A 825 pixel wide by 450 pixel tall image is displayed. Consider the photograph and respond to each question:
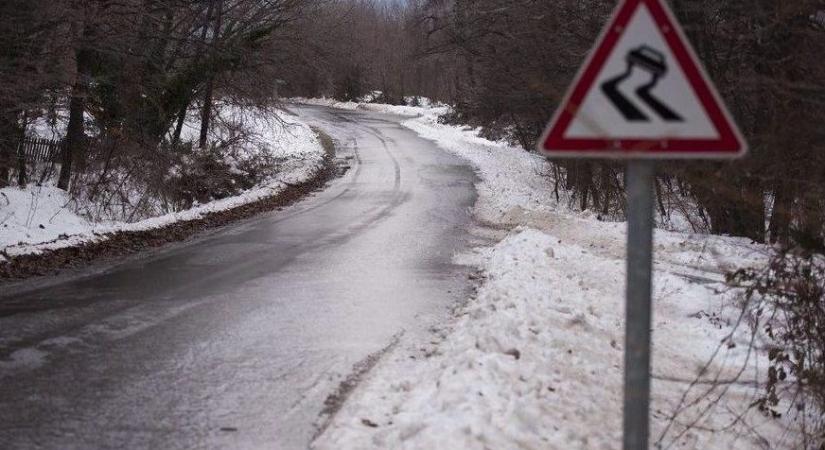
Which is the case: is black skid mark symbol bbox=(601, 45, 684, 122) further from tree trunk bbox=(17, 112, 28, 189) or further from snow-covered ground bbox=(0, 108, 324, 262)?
tree trunk bbox=(17, 112, 28, 189)

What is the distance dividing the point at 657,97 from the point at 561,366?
3444mm

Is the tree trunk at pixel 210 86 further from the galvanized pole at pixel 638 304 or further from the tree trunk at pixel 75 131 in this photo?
the galvanized pole at pixel 638 304

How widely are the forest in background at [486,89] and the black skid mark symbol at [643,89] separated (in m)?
1.48

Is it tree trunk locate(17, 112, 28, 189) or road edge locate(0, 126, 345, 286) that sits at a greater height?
tree trunk locate(17, 112, 28, 189)

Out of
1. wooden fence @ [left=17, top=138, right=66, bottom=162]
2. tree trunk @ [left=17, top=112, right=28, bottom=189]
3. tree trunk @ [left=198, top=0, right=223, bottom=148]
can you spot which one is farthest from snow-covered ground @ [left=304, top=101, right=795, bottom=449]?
tree trunk @ [left=198, top=0, right=223, bottom=148]

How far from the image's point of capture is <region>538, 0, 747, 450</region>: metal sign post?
2.61m

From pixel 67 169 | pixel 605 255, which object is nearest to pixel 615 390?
pixel 605 255

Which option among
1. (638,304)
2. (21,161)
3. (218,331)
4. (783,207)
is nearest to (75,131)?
(21,161)

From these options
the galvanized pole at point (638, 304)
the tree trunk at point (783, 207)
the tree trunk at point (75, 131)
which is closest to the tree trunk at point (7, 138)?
the tree trunk at point (75, 131)

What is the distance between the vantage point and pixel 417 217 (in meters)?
14.7

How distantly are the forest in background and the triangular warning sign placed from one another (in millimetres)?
1475

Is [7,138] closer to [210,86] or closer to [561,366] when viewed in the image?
[210,86]

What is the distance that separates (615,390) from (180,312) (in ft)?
13.4

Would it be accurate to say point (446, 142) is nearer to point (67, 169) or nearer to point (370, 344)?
point (67, 169)
